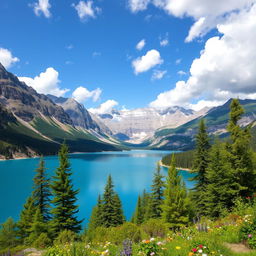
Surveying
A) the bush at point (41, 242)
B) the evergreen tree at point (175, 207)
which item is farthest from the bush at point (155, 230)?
the bush at point (41, 242)

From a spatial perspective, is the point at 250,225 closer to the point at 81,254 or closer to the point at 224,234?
the point at 224,234

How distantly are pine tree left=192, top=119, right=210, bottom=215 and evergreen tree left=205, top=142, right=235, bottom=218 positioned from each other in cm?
271

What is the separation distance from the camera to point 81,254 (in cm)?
658

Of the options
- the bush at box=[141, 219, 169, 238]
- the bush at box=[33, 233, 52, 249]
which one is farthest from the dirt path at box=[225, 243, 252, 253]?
the bush at box=[33, 233, 52, 249]

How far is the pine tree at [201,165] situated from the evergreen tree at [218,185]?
107 inches

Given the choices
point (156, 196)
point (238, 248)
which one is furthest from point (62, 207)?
point (238, 248)

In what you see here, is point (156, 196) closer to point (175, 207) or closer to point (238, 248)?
point (175, 207)

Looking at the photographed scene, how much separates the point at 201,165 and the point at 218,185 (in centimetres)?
590

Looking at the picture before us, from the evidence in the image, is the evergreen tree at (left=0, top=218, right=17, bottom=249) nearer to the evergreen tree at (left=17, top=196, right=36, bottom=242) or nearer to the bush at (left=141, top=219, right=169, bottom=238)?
the evergreen tree at (left=17, top=196, right=36, bottom=242)

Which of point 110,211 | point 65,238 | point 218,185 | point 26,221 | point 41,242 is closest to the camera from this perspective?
point 65,238

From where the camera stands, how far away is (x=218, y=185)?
92.5 feet

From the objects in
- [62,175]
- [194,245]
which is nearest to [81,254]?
[194,245]

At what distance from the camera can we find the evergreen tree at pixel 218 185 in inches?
919

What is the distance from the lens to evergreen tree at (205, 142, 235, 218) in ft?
76.6
